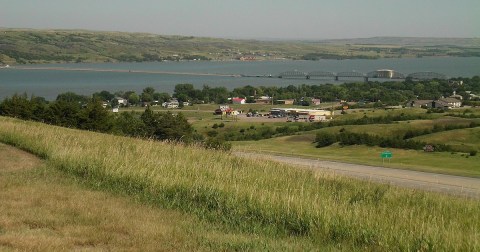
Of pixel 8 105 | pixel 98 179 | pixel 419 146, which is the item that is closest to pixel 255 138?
pixel 419 146

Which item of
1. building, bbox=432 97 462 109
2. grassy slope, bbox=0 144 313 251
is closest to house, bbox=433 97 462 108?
building, bbox=432 97 462 109

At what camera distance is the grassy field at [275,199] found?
20.1ft

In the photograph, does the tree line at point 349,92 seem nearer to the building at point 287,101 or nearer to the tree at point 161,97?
the building at point 287,101

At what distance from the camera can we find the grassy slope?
5.47m

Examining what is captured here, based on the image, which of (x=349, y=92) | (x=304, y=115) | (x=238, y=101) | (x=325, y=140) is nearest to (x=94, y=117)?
(x=325, y=140)

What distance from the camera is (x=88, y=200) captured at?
24.4ft

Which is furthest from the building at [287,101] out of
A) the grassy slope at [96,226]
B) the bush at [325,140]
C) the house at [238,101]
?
the grassy slope at [96,226]

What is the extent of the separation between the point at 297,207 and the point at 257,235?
3.34ft

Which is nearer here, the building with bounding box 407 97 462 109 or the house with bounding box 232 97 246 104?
the building with bounding box 407 97 462 109

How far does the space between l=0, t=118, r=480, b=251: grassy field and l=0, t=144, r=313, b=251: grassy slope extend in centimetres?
29

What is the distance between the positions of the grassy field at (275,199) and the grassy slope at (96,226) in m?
0.29

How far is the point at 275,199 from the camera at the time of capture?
7.34m

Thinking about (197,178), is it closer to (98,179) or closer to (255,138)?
(98,179)

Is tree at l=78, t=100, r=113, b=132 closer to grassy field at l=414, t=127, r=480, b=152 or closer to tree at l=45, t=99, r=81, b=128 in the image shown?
tree at l=45, t=99, r=81, b=128
